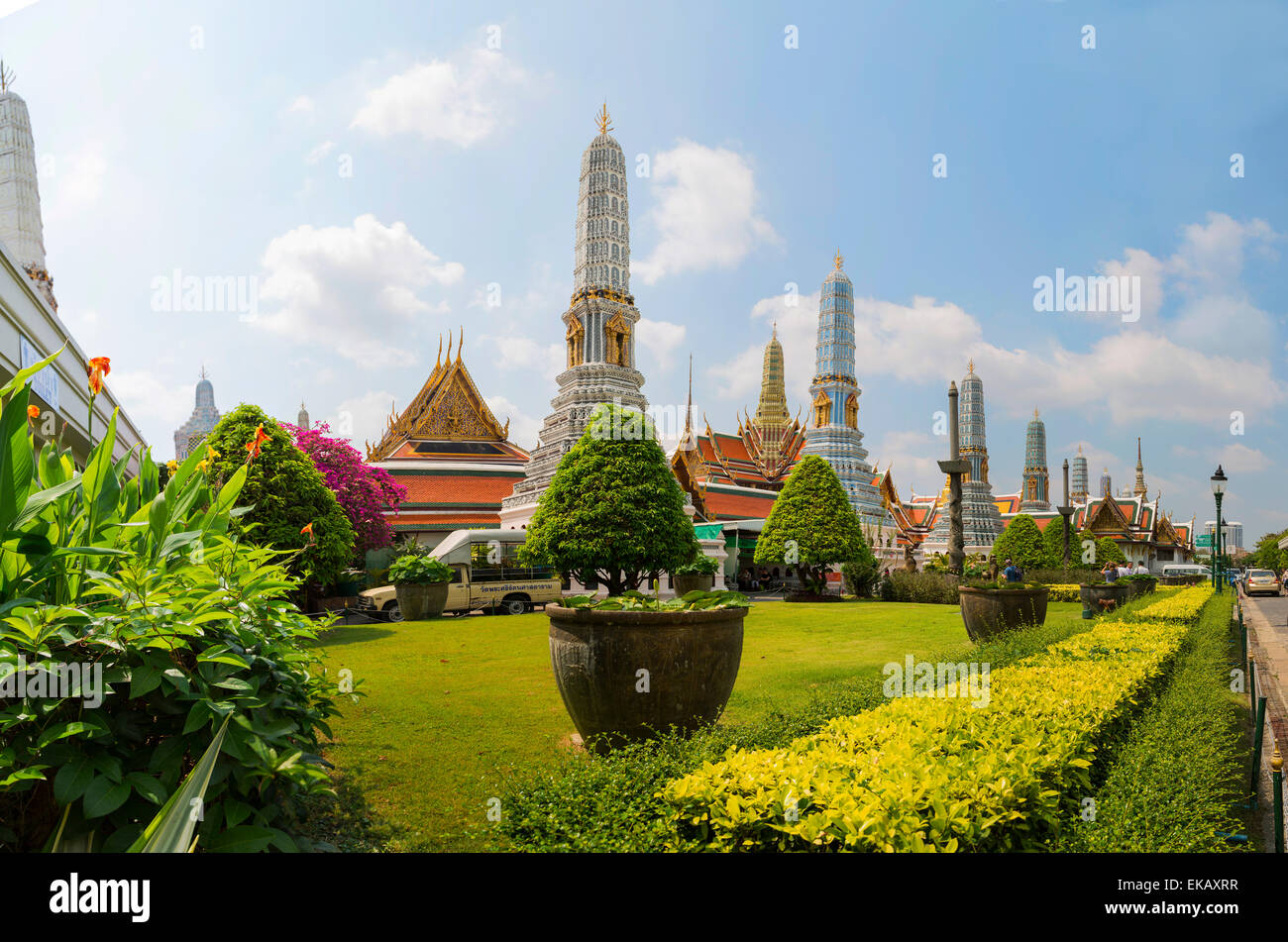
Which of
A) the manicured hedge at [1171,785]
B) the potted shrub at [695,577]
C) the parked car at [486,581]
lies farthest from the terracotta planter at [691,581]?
the manicured hedge at [1171,785]

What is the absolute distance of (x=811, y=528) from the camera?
2406 centimetres

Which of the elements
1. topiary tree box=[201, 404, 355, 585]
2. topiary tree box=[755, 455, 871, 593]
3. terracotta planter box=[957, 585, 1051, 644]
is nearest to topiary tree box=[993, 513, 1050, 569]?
topiary tree box=[755, 455, 871, 593]

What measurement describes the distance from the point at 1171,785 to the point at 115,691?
4652 millimetres

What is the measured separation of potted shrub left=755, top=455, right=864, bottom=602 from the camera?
2381 centimetres

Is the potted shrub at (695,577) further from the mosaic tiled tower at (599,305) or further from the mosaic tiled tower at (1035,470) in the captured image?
the mosaic tiled tower at (1035,470)

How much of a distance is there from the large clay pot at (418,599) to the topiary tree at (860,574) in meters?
13.7

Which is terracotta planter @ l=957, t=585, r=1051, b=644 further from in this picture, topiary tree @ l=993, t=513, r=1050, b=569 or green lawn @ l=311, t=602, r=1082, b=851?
topiary tree @ l=993, t=513, r=1050, b=569

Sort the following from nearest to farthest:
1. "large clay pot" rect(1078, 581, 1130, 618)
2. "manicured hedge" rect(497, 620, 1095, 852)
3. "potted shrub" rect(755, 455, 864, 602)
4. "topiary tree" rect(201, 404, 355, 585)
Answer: "manicured hedge" rect(497, 620, 1095, 852), "topiary tree" rect(201, 404, 355, 585), "large clay pot" rect(1078, 581, 1130, 618), "potted shrub" rect(755, 455, 864, 602)

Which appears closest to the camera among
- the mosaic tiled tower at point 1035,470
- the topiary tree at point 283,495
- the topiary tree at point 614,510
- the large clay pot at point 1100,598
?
the topiary tree at point 283,495

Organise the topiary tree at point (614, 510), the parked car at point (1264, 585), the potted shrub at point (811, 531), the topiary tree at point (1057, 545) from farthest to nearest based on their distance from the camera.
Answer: the parked car at point (1264, 585), the topiary tree at point (1057, 545), the potted shrub at point (811, 531), the topiary tree at point (614, 510)

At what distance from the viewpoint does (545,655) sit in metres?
10.5

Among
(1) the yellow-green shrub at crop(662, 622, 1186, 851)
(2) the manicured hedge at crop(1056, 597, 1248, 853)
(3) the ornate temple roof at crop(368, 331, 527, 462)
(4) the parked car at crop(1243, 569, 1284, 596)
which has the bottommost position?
(4) the parked car at crop(1243, 569, 1284, 596)

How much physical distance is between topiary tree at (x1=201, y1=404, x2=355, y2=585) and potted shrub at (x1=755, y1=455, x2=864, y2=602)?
47.8 feet

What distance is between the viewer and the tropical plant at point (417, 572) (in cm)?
1664
